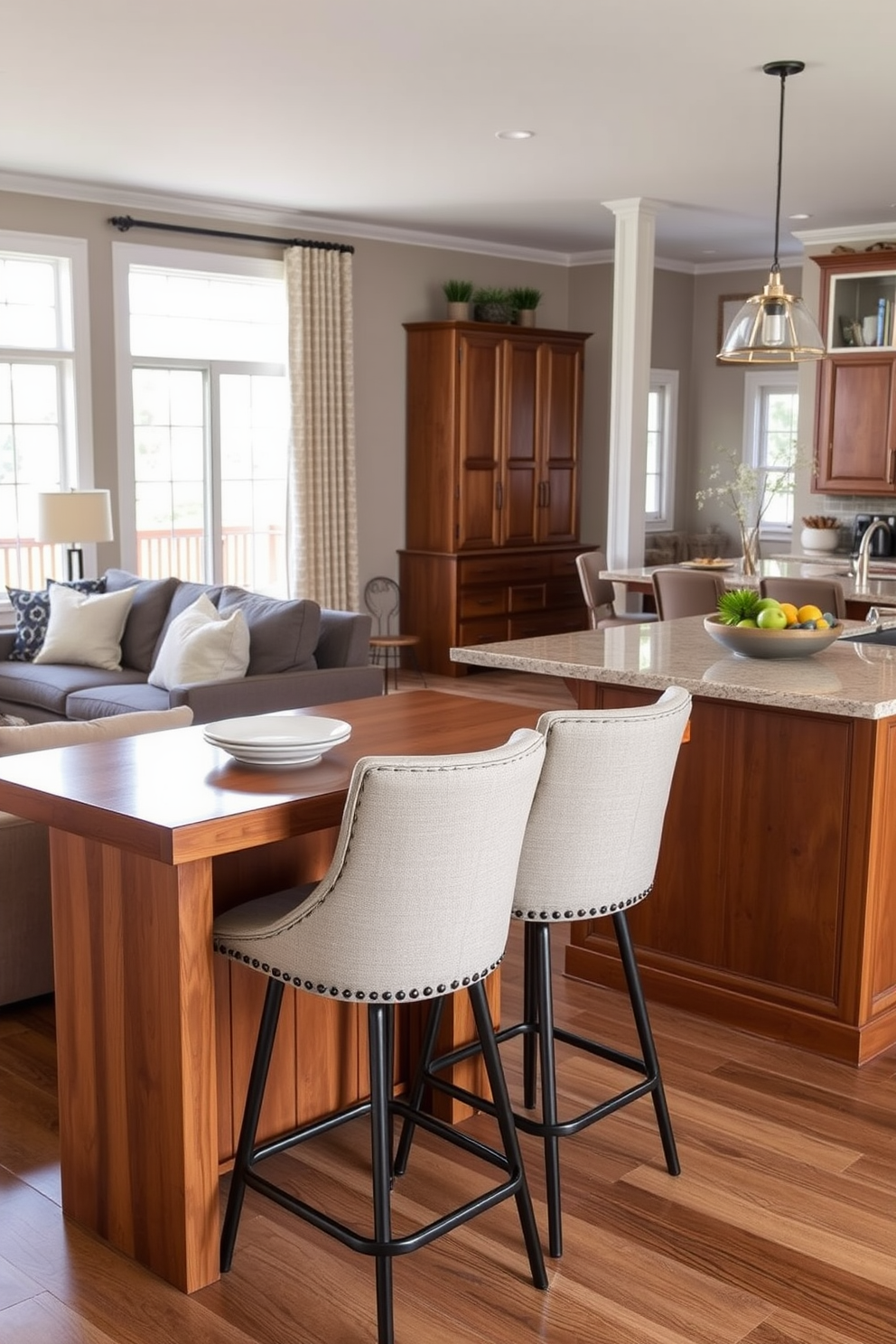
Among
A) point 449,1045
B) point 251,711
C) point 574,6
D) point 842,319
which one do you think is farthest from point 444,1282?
point 842,319

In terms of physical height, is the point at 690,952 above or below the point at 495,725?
below

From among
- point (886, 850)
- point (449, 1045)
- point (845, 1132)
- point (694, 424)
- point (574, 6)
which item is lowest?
point (845, 1132)

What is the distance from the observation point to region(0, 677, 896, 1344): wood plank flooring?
7.40ft

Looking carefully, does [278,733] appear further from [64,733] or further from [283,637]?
[283,637]

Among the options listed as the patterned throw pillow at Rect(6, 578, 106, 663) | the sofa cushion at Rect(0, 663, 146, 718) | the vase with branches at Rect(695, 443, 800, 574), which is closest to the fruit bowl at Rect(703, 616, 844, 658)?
the sofa cushion at Rect(0, 663, 146, 718)

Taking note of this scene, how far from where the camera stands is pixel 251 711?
219 inches

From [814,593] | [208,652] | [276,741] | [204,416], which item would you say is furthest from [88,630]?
[276,741]

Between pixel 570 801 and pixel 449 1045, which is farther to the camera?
pixel 449 1045

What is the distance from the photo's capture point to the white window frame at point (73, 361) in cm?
737

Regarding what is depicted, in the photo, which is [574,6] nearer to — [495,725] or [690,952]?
[495,725]

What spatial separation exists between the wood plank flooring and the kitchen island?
0.27 metres

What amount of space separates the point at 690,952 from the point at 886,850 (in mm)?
616

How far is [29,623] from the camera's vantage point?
22.0 ft

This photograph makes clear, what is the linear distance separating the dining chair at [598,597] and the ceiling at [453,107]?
2105 mm
